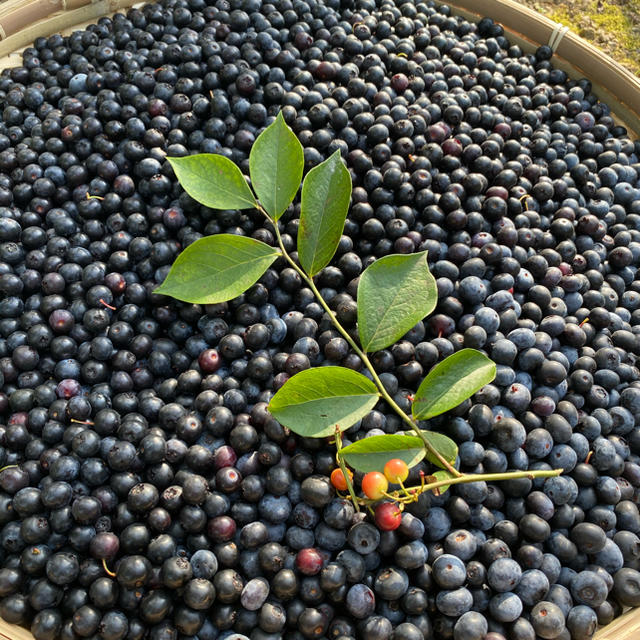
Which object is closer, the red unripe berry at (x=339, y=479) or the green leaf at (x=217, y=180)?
the red unripe berry at (x=339, y=479)

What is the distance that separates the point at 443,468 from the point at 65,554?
3.70ft

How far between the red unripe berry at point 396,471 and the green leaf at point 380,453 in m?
0.03

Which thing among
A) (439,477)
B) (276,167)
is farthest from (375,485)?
(276,167)

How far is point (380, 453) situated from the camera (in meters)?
1.52

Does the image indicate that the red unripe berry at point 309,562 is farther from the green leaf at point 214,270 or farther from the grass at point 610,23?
the grass at point 610,23

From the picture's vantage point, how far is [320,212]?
1801mm

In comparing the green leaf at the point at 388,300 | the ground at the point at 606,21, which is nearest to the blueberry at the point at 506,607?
the green leaf at the point at 388,300

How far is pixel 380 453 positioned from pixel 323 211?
2.61 ft

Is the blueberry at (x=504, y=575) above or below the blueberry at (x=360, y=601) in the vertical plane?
above

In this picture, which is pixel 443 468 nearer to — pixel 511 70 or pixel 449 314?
pixel 449 314

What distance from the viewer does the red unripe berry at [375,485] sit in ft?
4.88

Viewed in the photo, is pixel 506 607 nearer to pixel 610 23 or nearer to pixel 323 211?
pixel 323 211

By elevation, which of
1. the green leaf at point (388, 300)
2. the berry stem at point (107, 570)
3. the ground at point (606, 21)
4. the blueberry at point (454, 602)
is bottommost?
the berry stem at point (107, 570)

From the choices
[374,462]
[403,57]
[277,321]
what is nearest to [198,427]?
[277,321]
